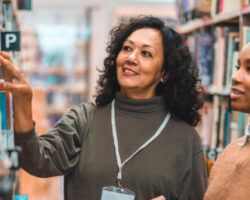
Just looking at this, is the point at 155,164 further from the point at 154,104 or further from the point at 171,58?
the point at 171,58

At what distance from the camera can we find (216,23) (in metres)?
3.11

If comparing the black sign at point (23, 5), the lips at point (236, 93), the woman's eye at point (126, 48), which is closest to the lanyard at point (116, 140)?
the woman's eye at point (126, 48)

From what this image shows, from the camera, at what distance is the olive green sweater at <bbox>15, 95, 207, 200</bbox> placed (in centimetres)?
195

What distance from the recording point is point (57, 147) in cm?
190

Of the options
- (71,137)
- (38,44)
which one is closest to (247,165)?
(71,137)

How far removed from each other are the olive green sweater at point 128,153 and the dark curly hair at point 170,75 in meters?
0.05

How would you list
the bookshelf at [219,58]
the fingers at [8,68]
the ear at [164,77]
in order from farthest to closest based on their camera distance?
the bookshelf at [219,58] → the ear at [164,77] → the fingers at [8,68]

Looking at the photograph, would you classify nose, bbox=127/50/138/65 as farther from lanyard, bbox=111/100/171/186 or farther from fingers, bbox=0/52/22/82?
fingers, bbox=0/52/22/82

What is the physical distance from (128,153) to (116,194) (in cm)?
17

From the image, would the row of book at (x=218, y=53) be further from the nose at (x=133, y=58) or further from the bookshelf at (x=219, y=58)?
the nose at (x=133, y=58)

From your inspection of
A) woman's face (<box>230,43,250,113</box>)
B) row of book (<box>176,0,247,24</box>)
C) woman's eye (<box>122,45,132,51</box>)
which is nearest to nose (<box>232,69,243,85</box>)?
woman's face (<box>230,43,250,113</box>)

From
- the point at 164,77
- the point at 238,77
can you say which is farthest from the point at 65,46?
the point at 238,77

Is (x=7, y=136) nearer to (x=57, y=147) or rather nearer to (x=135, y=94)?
(x=57, y=147)

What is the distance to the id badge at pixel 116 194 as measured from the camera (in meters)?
1.91
